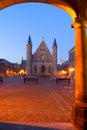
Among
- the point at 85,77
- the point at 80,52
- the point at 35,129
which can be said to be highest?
the point at 80,52

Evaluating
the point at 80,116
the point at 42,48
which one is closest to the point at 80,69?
the point at 80,116

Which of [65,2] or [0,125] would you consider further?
[65,2]

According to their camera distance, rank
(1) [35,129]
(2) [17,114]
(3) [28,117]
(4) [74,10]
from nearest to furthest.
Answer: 1. (1) [35,129]
2. (4) [74,10]
3. (3) [28,117]
4. (2) [17,114]

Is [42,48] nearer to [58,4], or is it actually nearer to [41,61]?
[41,61]

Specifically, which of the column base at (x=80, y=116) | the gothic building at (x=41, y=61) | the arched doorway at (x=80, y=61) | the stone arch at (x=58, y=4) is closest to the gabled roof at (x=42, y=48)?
the gothic building at (x=41, y=61)

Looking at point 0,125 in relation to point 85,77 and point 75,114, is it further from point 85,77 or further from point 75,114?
point 85,77

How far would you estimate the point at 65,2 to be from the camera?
740 cm

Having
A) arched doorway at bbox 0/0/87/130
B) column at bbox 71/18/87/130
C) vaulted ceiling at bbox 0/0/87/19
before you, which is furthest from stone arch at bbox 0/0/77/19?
column at bbox 71/18/87/130

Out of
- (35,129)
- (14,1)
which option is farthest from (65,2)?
(35,129)

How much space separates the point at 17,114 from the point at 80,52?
143 inches

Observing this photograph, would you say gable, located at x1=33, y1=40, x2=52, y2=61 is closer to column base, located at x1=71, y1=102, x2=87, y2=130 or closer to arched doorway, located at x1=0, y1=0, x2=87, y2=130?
arched doorway, located at x1=0, y1=0, x2=87, y2=130

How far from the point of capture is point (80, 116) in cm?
666

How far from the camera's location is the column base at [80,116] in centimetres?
650

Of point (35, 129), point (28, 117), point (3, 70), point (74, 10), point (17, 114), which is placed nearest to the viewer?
point (35, 129)
